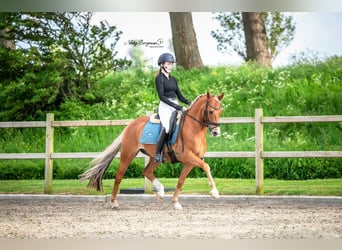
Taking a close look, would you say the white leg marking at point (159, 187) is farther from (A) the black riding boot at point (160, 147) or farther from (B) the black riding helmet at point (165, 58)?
(B) the black riding helmet at point (165, 58)

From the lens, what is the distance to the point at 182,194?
754 cm

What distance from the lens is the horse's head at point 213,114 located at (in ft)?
23.3

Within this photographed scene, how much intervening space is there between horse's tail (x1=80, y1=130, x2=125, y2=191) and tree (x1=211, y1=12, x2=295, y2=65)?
4.39 feet

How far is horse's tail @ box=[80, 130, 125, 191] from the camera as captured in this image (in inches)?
300

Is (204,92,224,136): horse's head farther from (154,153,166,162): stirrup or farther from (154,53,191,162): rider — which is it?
(154,153,166,162): stirrup

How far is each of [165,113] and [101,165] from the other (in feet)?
2.59

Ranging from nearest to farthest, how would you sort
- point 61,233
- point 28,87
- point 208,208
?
point 61,233 → point 208,208 → point 28,87

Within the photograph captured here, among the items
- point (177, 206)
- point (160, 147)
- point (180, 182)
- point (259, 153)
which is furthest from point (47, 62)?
point (259, 153)

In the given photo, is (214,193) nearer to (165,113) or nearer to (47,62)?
(165,113)

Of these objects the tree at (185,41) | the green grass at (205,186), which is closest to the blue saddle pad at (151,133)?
the green grass at (205,186)

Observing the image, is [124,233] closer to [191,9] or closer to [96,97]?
[96,97]

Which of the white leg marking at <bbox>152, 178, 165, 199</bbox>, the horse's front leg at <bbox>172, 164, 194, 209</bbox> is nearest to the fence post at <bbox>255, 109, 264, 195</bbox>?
the horse's front leg at <bbox>172, 164, 194, 209</bbox>
